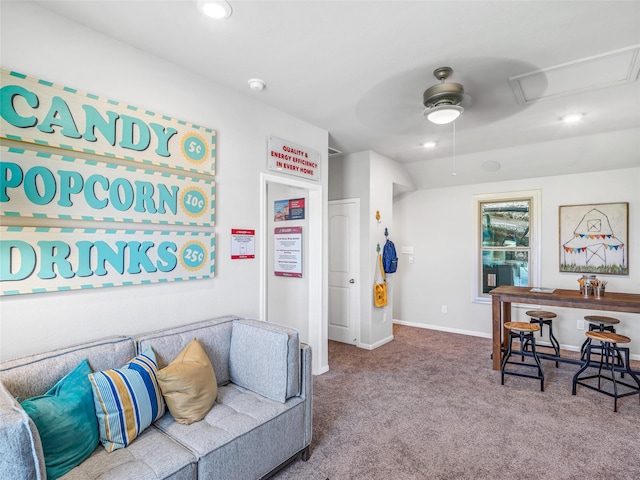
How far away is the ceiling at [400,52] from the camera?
189 centimetres

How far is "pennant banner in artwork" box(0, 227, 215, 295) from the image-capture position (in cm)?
176

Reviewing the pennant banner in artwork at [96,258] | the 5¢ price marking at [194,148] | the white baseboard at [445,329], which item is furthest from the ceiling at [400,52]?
the white baseboard at [445,329]

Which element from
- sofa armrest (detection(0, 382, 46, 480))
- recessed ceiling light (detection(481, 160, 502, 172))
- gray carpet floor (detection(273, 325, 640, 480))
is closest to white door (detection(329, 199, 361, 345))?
gray carpet floor (detection(273, 325, 640, 480))

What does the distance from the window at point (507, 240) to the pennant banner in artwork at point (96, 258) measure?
14.1 feet

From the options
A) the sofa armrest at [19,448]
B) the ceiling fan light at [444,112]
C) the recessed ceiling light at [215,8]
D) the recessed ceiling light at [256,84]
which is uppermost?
the recessed ceiling light at [215,8]

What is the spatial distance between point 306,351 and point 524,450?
5.51 ft

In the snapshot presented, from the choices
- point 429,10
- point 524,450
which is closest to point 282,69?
point 429,10

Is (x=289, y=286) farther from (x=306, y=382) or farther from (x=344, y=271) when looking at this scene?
(x=306, y=382)

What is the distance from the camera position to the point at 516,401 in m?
3.03

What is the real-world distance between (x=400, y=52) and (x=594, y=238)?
3930 mm

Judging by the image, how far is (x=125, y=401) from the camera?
166 centimetres

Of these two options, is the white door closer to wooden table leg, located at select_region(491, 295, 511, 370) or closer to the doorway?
the doorway

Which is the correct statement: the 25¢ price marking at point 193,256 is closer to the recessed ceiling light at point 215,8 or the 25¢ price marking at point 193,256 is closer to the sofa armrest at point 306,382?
the sofa armrest at point 306,382

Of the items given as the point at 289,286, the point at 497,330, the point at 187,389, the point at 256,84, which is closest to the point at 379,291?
the point at 289,286
